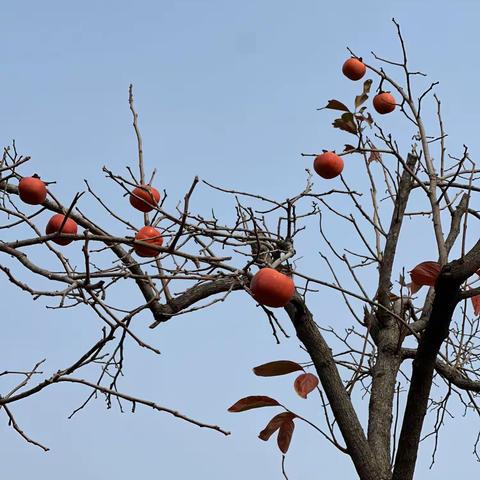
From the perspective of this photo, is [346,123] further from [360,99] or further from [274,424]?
[274,424]

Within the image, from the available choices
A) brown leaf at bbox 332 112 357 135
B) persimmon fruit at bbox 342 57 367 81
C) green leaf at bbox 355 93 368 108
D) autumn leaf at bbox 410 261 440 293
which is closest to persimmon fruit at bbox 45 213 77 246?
autumn leaf at bbox 410 261 440 293

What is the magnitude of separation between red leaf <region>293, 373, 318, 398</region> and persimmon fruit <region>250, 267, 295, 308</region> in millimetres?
459

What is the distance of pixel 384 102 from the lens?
2.82 meters

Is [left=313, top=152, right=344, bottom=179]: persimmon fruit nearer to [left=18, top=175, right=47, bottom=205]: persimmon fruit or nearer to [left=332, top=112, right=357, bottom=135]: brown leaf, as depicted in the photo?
[left=332, top=112, right=357, bottom=135]: brown leaf

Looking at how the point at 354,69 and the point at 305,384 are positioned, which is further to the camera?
the point at 354,69

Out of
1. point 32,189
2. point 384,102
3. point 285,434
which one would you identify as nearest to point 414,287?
point 285,434

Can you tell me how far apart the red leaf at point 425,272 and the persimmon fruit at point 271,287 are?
39 cm

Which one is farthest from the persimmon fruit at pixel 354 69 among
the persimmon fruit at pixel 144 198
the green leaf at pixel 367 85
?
the persimmon fruit at pixel 144 198

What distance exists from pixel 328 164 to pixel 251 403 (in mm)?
930

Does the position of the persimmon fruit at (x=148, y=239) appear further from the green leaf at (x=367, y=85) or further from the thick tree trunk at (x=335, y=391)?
the green leaf at (x=367, y=85)

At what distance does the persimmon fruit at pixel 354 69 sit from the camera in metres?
2.94

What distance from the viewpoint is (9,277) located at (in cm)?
154

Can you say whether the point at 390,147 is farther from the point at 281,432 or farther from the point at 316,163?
the point at 281,432

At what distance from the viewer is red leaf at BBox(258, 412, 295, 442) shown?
2.05 metres
